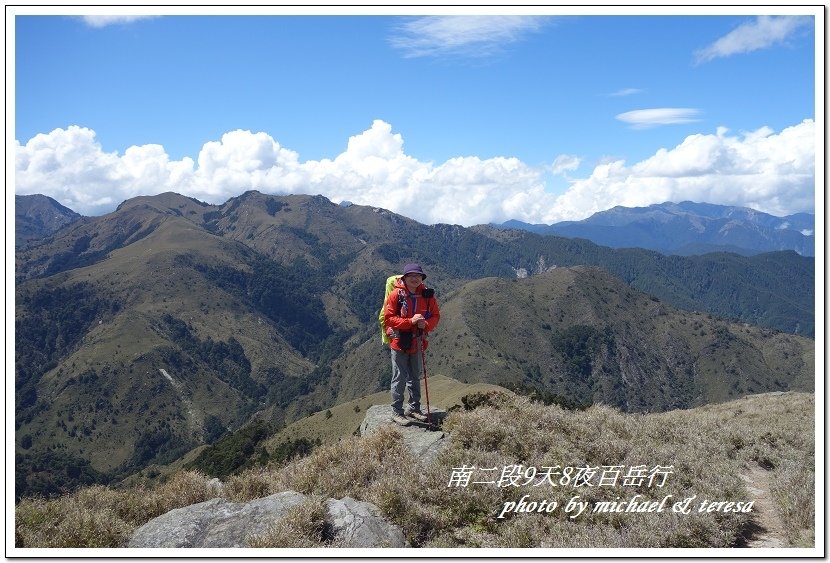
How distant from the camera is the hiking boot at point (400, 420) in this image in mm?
11039

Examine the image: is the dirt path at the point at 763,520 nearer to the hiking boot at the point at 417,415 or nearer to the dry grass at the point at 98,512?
the hiking boot at the point at 417,415

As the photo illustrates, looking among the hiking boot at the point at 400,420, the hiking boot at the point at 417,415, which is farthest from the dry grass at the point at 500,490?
the hiking boot at the point at 417,415

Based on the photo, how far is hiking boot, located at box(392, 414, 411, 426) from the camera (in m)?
11.0

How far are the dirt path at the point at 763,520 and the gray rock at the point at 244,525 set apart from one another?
4.95 metres

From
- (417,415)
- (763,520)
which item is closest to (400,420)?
(417,415)

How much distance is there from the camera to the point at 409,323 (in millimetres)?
10602

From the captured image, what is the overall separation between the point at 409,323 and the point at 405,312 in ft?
1.00

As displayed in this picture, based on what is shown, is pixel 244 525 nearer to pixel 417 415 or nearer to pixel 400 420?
pixel 400 420

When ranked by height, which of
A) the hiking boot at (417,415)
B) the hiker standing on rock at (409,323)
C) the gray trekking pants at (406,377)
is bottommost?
the hiking boot at (417,415)

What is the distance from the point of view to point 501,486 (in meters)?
8.05

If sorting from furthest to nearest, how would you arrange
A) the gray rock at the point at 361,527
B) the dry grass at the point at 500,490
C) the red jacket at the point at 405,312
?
the red jacket at the point at 405,312 < the dry grass at the point at 500,490 < the gray rock at the point at 361,527
